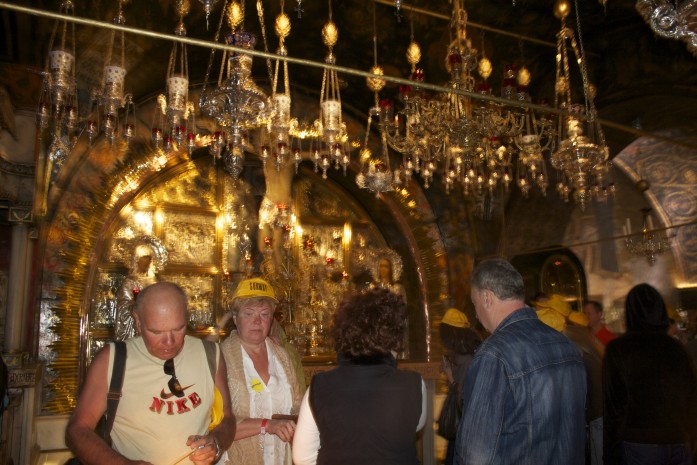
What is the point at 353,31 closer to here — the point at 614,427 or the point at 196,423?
the point at 614,427

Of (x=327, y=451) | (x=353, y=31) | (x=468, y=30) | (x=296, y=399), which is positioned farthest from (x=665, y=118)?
(x=327, y=451)

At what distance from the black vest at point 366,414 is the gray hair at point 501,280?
536 millimetres

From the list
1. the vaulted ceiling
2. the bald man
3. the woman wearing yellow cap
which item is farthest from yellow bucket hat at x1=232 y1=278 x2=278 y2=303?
the vaulted ceiling

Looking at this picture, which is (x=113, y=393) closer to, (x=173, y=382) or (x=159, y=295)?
(x=173, y=382)

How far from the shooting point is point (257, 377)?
133 inches

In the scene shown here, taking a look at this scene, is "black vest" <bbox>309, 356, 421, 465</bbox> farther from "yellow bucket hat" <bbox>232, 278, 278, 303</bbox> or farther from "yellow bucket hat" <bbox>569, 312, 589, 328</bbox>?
"yellow bucket hat" <bbox>569, 312, 589, 328</bbox>

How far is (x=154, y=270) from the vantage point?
9.34 m

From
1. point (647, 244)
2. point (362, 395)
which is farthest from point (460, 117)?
point (647, 244)

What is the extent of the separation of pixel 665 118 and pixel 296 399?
10.4m

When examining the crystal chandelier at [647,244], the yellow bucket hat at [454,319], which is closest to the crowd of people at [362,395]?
the yellow bucket hat at [454,319]

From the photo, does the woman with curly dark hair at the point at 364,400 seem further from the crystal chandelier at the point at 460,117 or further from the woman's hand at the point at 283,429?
the crystal chandelier at the point at 460,117

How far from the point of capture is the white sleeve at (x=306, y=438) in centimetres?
238

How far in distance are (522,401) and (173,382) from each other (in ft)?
4.63

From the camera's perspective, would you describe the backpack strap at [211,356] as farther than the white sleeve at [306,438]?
Yes
